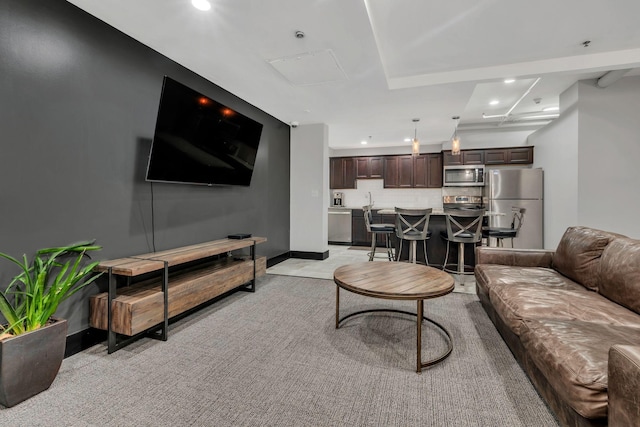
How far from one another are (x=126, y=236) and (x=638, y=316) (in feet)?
11.9

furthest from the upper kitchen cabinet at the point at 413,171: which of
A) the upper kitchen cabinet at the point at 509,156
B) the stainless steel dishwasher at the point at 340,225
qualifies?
the stainless steel dishwasher at the point at 340,225

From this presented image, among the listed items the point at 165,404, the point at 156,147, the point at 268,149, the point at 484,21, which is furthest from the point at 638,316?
the point at 268,149

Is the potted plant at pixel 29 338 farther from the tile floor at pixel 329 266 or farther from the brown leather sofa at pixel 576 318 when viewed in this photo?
the tile floor at pixel 329 266

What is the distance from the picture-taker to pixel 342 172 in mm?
7836

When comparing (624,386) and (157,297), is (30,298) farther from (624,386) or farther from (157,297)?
(624,386)

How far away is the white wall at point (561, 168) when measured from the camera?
4168 mm

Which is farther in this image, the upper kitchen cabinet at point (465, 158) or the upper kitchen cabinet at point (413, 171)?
the upper kitchen cabinet at point (413, 171)

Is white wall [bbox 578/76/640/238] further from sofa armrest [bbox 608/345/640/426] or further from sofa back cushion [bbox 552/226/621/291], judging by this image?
sofa armrest [bbox 608/345/640/426]

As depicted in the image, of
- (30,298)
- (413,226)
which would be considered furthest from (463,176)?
(30,298)

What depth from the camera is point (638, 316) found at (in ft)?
5.64

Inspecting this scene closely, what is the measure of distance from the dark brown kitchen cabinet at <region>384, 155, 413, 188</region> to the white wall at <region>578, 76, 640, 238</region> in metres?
3.51

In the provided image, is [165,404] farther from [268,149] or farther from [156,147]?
[268,149]

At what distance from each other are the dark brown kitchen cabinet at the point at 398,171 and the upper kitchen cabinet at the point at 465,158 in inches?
33.4

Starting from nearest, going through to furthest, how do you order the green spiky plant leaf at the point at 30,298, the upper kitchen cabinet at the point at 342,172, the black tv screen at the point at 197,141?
the green spiky plant leaf at the point at 30,298
the black tv screen at the point at 197,141
the upper kitchen cabinet at the point at 342,172
